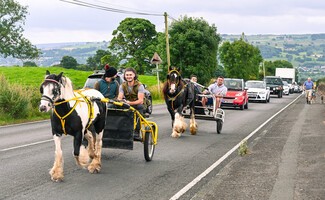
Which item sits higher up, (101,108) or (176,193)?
(101,108)

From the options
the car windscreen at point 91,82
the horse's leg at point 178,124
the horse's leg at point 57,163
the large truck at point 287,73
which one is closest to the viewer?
the horse's leg at point 57,163

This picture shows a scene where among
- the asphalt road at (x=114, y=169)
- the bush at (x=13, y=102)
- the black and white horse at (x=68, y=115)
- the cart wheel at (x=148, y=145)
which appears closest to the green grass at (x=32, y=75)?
the bush at (x=13, y=102)

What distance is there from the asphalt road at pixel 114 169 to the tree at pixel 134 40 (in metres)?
63.9

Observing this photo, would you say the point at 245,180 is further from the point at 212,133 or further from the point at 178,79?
the point at 212,133

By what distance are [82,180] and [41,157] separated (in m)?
2.79

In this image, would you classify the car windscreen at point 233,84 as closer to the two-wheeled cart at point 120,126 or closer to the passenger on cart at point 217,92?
the passenger on cart at point 217,92

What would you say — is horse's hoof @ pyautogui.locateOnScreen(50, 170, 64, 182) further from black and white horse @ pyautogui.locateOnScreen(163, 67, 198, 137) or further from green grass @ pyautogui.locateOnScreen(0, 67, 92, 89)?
green grass @ pyautogui.locateOnScreen(0, 67, 92, 89)

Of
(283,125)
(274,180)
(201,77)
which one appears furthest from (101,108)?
(201,77)

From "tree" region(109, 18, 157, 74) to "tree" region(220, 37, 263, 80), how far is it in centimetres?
1210

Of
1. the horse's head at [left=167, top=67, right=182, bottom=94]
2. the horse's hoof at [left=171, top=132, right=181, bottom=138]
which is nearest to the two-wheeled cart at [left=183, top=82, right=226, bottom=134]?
the horse's hoof at [left=171, top=132, right=181, bottom=138]

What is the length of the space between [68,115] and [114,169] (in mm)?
1882

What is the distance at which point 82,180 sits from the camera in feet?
28.0

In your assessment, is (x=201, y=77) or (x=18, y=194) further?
(x=201, y=77)

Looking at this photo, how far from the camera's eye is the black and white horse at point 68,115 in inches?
312
